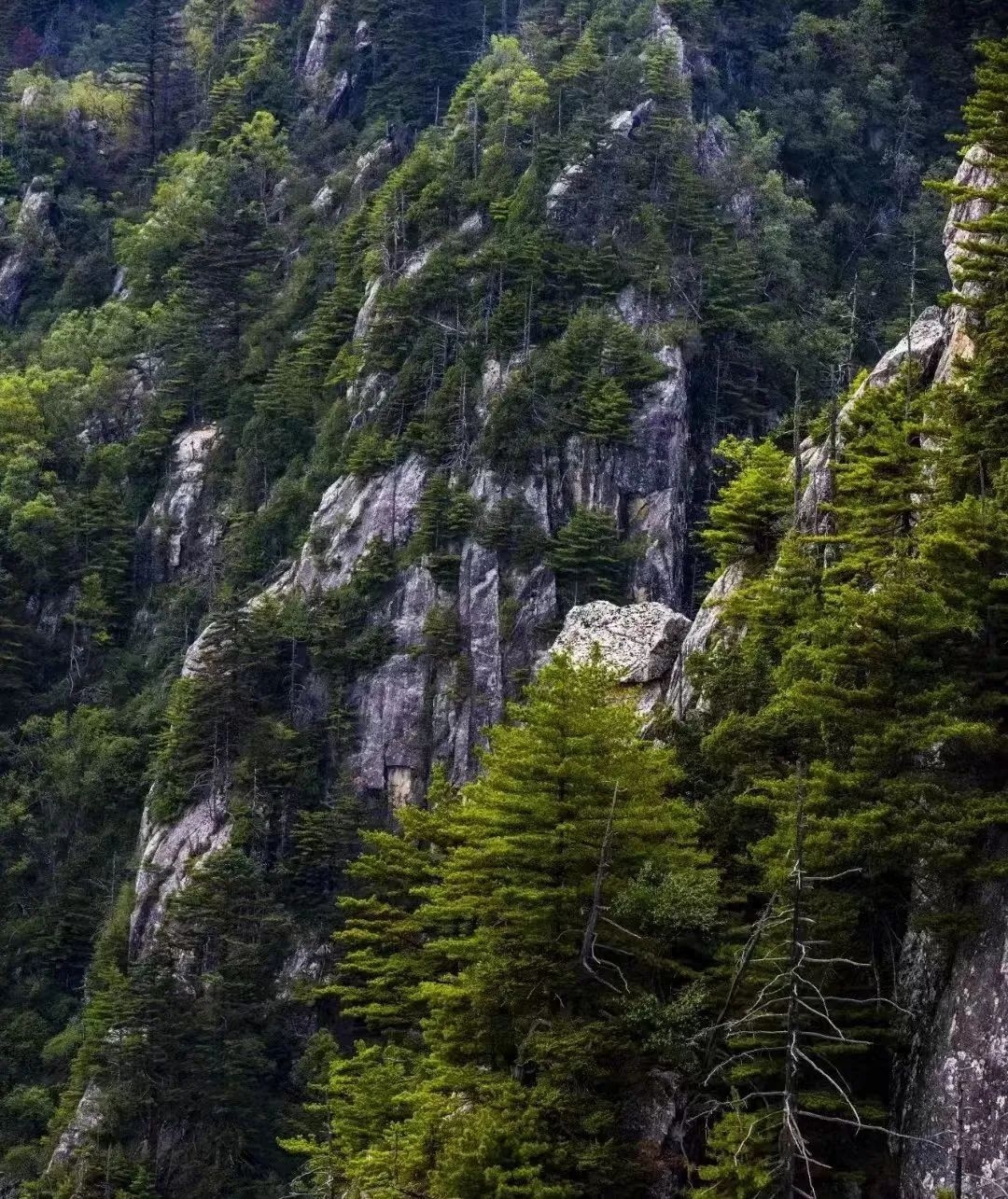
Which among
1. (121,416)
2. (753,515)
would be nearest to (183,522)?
(121,416)

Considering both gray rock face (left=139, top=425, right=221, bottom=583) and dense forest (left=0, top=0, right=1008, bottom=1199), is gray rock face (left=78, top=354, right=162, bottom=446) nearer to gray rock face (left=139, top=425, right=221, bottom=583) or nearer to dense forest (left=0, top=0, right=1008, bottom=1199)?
dense forest (left=0, top=0, right=1008, bottom=1199)

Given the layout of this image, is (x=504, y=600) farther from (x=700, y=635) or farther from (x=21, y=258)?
(x=21, y=258)

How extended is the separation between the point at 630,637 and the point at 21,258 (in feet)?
229

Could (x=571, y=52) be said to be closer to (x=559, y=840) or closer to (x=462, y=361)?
(x=462, y=361)

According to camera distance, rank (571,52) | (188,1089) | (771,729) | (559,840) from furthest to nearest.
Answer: (571,52) → (188,1089) → (771,729) → (559,840)

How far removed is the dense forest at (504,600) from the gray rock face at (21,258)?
26 cm

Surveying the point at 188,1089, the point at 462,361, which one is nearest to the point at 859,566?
the point at 188,1089

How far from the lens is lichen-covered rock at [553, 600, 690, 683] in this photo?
40.4 meters

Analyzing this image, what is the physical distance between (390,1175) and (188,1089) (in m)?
25.1

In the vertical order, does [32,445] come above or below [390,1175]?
below

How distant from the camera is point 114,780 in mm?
66812

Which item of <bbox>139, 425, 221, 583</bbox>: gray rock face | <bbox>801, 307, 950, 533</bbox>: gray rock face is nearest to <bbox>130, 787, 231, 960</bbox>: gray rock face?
<bbox>139, 425, 221, 583</bbox>: gray rock face

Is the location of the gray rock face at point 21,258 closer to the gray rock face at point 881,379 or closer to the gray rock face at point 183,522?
the gray rock face at point 183,522

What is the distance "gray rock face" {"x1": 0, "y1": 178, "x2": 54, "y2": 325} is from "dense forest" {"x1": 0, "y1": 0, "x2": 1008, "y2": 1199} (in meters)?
0.26
